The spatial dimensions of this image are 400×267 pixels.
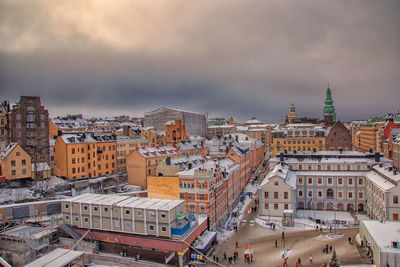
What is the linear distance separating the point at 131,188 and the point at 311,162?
41624 millimetres

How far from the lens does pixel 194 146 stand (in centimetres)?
10050

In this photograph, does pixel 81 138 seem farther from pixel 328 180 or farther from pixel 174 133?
pixel 328 180

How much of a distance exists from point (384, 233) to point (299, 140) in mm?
62729

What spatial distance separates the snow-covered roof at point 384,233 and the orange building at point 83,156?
A: 5852 centimetres

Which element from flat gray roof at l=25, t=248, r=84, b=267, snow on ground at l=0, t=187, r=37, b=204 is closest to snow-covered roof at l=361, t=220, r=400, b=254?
flat gray roof at l=25, t=248, r=84, b=267

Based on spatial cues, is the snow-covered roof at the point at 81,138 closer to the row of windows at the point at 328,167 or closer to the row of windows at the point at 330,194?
the row of windows at the point at 328,167

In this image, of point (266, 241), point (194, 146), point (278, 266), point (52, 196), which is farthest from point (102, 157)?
point (278, 266)

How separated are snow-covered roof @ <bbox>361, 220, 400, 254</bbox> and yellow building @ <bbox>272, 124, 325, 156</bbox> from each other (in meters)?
55.3

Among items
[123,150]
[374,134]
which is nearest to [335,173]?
[123,150]

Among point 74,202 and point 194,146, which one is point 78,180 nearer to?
point 74,202

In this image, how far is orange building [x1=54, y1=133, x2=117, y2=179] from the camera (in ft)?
235

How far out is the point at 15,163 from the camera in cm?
6331

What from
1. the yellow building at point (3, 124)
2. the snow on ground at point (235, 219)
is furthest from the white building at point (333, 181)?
the yellow building at point (3, 124)

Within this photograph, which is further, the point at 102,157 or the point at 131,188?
the point at 102,157
